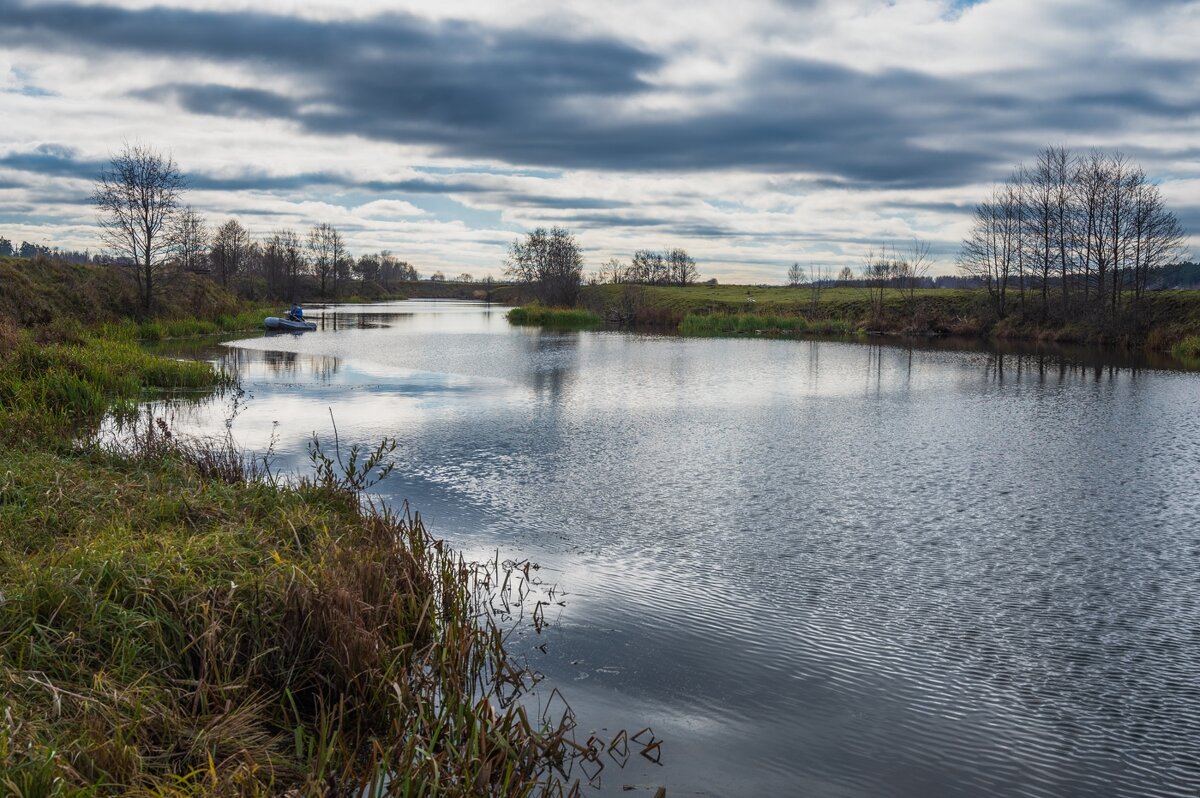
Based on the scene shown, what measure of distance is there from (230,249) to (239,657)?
328 feet

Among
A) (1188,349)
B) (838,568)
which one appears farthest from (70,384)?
(1188,349)

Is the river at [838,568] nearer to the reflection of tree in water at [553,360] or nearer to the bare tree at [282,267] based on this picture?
the reflection of tree in water at [553,360]

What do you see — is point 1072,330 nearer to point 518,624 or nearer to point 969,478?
point 969,478

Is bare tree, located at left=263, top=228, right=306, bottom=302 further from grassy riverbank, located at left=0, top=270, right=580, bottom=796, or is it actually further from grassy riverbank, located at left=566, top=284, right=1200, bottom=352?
grassy riverbank, located at left=0, top=270, right=580, bottom=796

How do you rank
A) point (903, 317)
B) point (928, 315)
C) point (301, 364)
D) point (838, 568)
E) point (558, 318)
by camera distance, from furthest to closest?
point (558, 318)
point (903, 317)
point (928, 315)
point (301, 364)
point (838, 568)

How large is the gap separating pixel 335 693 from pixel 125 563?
1639 millimetres

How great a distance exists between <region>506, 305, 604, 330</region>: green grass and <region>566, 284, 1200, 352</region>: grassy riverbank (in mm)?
2972

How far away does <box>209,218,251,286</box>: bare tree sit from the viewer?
81625 millimetres

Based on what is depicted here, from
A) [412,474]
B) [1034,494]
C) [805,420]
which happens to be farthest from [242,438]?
[1034,494]

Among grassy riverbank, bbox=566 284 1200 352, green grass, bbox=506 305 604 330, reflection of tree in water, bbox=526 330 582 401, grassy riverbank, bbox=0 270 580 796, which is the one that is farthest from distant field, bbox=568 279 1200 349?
grassy riverbank, bbox=0 270 580 796

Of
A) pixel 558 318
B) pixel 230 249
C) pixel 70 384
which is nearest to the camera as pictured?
pixel 70 384

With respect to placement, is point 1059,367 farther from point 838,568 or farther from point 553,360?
point 838,568

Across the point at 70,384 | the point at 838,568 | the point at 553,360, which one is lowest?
the point at 838,568

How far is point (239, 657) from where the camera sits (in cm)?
522
